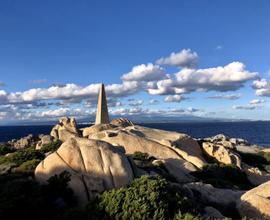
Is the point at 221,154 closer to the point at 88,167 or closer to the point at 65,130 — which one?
the point at 65,130

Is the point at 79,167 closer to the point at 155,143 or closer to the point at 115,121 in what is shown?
the point at 155,143

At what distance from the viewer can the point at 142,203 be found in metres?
14.0

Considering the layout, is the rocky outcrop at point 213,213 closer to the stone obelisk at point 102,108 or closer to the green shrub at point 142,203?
the green shrub at point 142,203

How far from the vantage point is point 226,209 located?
19.2 m

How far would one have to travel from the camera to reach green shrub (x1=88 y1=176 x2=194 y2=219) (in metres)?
13.6

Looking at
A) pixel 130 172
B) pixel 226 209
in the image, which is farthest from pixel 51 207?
pixel 226 209

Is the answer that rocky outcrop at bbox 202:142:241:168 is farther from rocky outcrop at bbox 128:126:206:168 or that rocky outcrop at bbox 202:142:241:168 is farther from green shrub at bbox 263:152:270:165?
green shrub at bbox 263:152:270:165

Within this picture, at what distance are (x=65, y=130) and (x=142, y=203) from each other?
37545 mm

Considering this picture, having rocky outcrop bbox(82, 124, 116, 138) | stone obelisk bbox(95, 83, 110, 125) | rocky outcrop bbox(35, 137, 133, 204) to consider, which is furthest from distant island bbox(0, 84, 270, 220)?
stone obelisk bbox(95, 83, 110, 125)

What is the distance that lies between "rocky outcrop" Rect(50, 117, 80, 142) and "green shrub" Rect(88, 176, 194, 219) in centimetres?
3393

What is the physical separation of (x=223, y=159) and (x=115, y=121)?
21.8 m

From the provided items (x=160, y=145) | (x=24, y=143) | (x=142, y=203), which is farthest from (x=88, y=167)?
(x=24, y=143)

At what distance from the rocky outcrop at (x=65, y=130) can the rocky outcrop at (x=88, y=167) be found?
29096mm

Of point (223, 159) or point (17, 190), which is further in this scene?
point (223, 159)
